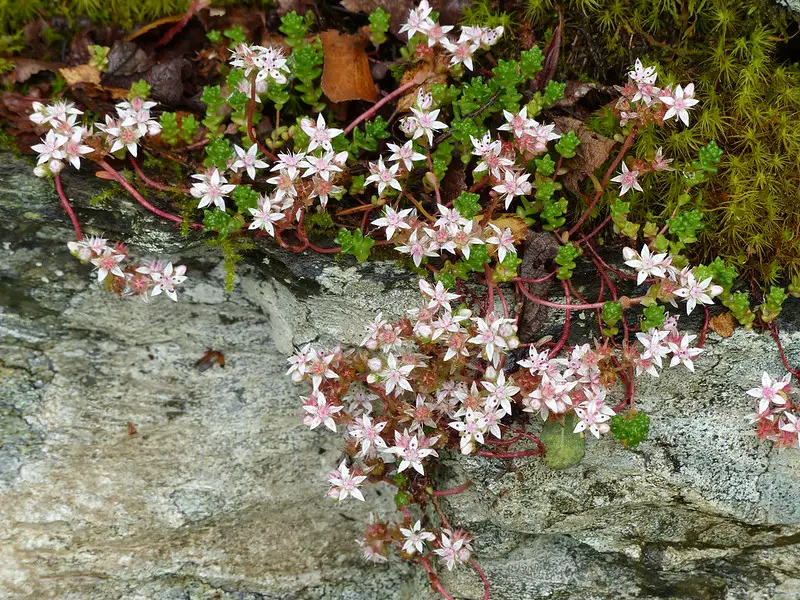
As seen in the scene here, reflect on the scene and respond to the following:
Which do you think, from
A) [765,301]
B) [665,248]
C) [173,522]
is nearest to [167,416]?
[173,522]

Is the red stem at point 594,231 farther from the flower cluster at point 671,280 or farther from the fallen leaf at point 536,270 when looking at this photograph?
the flower cluster at point 671,280

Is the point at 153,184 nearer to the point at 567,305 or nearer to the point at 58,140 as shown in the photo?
the point at 58,140

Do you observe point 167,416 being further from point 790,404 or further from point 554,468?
point 790,404

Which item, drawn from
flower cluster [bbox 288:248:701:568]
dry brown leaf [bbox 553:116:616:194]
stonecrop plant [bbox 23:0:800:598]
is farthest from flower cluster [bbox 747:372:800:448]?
dry brown leaf [bbox 553:116:616:194]

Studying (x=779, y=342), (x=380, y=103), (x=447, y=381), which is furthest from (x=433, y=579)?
(x=380, y=103)

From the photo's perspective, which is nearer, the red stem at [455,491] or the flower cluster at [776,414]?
the flower cluster at [776,414]

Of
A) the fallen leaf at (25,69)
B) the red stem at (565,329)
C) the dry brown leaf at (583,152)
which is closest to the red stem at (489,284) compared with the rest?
the red stem at (565,329)
